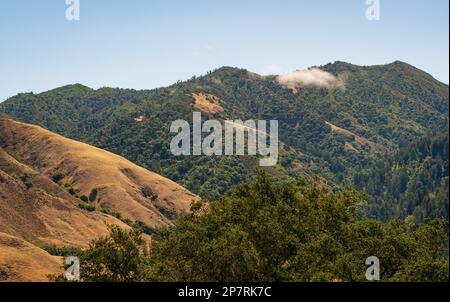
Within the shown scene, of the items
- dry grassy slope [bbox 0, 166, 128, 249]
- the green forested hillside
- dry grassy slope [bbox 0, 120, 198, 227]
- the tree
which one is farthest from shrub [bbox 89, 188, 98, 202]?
the tree

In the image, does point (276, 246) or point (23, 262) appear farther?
point (23, 262)

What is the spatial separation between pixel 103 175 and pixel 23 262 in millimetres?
76142

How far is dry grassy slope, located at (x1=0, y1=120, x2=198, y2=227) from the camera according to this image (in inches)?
5925

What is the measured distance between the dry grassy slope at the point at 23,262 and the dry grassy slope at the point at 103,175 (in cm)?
5587

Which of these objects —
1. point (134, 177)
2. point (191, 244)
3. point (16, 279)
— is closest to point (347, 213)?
point (191, 244)

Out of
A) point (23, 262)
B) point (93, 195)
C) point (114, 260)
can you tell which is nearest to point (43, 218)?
point (23, 262)

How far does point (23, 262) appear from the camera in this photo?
83812 millimetres

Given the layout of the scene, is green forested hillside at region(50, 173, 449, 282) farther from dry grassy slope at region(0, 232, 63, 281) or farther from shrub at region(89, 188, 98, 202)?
shrub at region(89, 188, 98, 202)

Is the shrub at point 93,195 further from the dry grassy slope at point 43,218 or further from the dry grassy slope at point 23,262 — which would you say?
the dry grassy slope at point 23,262

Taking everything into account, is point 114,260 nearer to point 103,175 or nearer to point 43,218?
point 43,218

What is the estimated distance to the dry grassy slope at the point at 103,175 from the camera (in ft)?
494

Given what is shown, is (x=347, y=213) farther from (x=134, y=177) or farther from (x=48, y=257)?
(x=134, y=177)

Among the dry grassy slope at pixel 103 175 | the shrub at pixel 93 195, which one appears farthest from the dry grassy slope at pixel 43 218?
the shrub at pixel 93 195

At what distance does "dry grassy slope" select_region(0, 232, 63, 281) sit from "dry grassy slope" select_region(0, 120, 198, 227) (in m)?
55.9
